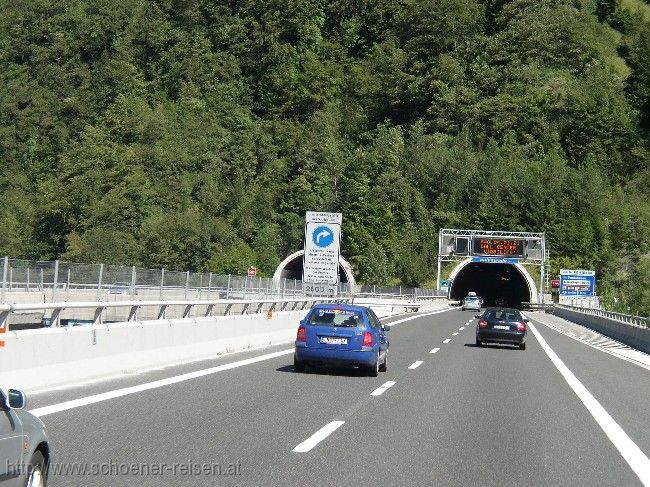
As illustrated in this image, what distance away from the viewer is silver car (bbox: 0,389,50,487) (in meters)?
5.94

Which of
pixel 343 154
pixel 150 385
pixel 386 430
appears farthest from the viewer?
pixel 343 154

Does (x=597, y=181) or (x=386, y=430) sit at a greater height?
(x=597, y=181)

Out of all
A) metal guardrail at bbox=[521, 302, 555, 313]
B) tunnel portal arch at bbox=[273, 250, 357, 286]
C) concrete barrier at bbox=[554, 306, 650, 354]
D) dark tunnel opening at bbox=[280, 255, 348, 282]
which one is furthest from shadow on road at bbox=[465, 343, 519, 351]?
dark tunnel opening at bbox=[280, 255, 348, 282]

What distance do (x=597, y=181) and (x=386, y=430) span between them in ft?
355

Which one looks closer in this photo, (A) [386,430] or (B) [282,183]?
(A) [386,430]

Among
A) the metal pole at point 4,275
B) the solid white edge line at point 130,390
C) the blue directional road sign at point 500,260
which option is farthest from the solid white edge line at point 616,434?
the blue directional road sign at point 500,260

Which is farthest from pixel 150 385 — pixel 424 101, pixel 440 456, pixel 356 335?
pixel 424 101

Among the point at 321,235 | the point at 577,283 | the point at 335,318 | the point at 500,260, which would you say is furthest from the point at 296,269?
the point at 335,318

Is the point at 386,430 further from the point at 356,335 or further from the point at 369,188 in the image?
the point at 369,188

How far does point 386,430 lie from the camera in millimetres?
11859

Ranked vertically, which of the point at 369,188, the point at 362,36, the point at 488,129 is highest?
the point at 362,36

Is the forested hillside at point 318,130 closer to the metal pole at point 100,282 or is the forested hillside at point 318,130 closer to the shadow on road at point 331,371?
the metal pole at point 100,282

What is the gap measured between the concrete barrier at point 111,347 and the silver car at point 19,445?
601cm

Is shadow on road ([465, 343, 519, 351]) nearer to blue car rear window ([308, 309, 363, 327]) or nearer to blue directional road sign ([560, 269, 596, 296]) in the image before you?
blue car rear window ([308, 309, 363, 327])
